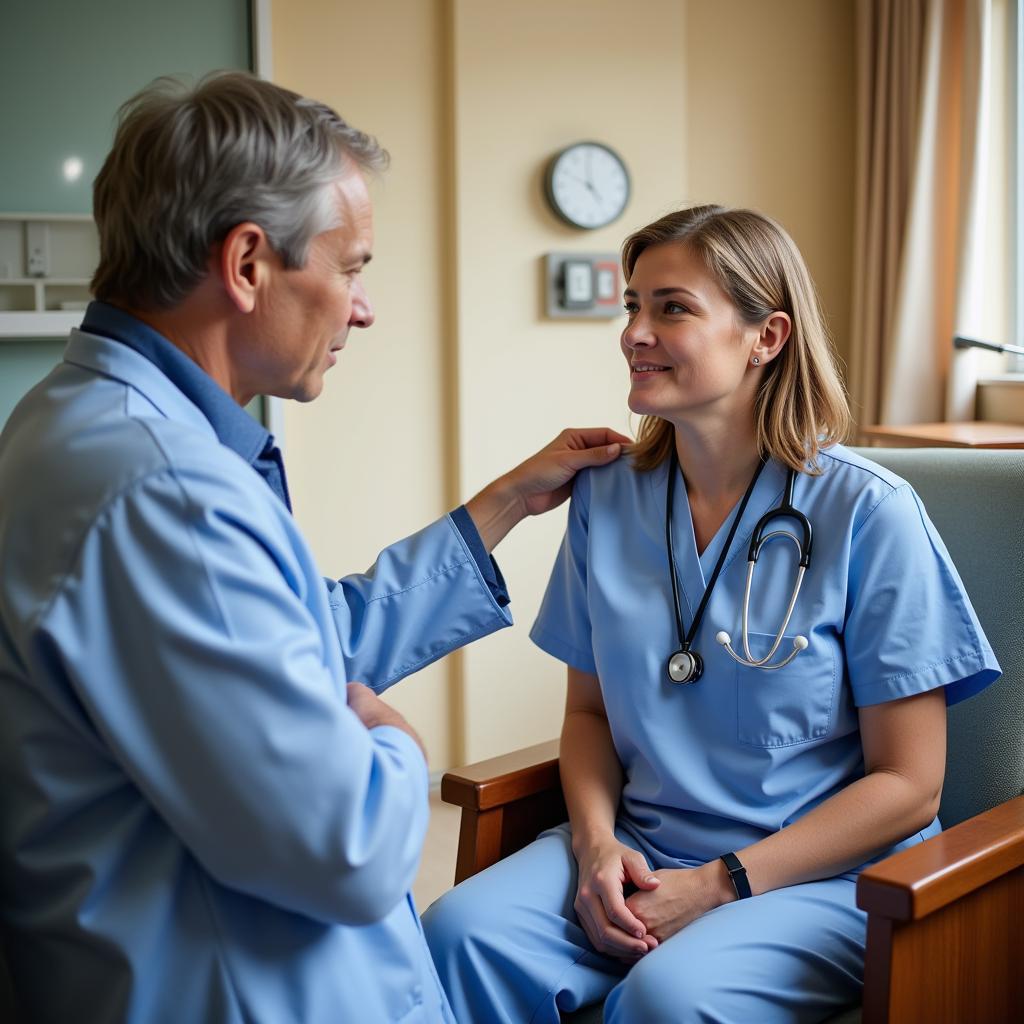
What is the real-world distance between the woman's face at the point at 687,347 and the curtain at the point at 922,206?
6.30 ft

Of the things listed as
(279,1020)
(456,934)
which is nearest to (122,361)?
(279,1020)

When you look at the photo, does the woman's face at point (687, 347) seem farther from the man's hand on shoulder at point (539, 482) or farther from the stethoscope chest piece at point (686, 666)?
the stethoscope chest piece at point (686, 666)

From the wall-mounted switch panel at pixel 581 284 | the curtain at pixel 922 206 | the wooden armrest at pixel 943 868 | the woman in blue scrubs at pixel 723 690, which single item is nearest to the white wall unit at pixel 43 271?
the wall-mounted switch panel at pixel 581 284

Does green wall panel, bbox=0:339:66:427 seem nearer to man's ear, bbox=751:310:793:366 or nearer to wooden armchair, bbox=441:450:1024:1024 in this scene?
wooden armchair, bbox=441:450:1024:1024

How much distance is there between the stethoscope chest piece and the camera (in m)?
1.59

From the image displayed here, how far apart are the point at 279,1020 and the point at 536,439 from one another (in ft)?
8.58

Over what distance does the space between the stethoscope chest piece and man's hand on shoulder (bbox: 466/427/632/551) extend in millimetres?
310

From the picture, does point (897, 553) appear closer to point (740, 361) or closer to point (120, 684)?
point (740, 361)

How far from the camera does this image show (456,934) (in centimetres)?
151

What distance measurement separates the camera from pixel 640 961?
139 cm

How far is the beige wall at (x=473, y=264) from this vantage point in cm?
331

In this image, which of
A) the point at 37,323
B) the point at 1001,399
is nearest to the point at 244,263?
the point at 37,323

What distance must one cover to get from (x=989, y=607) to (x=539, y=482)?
67 centimetres

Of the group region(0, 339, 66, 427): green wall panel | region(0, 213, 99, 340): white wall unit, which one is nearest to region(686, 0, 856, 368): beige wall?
region(0, 213, 99, 340): white wall unit
